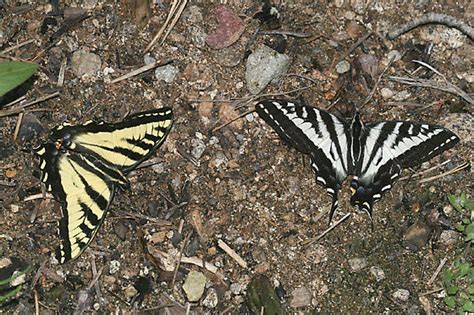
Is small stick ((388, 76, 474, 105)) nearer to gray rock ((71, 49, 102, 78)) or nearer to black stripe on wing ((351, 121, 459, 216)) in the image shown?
black stripe on wing ((351, 121, 459, 216))

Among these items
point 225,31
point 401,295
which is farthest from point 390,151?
point 225,31

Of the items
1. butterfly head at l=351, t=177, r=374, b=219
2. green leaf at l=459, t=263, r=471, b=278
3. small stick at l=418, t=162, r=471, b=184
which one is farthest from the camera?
small stick at l=418, t=162, r=471, b=184

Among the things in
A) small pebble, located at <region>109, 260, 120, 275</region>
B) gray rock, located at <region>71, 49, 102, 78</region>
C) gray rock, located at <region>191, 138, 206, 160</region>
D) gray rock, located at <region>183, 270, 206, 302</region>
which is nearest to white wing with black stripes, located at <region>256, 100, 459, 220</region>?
gray rock, located at <region>191, 138, 206, 160</region>

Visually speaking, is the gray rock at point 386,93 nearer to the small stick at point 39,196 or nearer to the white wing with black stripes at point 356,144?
the white wing with black stripes at point 356,144

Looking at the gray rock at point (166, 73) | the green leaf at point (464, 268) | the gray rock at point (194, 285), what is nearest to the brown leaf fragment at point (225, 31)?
the gray rock at point (166, 73)

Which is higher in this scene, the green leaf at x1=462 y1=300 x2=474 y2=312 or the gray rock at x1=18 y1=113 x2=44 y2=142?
the gray rock at x1=18 y1=113 x2=44 y2=142

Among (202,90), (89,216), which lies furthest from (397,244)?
(89,216)
